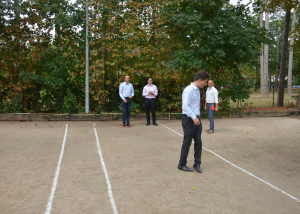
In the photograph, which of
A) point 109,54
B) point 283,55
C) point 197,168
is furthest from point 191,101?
point 283,55

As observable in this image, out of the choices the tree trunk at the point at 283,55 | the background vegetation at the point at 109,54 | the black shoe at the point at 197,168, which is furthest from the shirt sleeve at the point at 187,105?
the tree trunk at the point at 283,55

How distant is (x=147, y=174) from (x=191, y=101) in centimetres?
170

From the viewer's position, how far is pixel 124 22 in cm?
1432

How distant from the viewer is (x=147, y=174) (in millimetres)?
5590

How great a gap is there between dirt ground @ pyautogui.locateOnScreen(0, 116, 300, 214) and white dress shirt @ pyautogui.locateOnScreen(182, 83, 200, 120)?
48.9 inches

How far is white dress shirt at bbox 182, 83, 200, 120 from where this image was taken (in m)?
5.46

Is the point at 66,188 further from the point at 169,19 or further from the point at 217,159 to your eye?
the point at 169,19

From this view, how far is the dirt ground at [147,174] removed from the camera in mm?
4199

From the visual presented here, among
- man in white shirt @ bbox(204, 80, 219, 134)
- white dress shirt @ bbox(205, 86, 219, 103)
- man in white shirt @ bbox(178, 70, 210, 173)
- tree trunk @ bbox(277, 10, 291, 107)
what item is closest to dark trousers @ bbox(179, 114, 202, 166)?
man in white shirt @ bbox(178, 70, 210, 173)

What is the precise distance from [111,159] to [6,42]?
10.4 m

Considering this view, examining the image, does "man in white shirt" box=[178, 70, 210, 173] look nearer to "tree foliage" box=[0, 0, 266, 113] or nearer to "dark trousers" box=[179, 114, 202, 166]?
"dark trousers" box=[179, 114, 202, 166]

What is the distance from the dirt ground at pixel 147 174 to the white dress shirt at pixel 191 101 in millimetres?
1243

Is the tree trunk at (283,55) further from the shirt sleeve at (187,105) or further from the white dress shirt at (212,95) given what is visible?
the shirt sleeve at (187,105)

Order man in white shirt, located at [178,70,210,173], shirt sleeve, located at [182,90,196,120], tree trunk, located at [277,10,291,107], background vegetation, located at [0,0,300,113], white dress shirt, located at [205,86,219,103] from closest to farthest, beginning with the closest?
shirt sleeve, located at [182,90,196,120] → man in white shirt, located at [178,70,210,173] → white dress shirt, located at [205,86,219,103] → background vegetation, located at [0,0,300,113] → tree trunk, located at [277,10,291,107]
